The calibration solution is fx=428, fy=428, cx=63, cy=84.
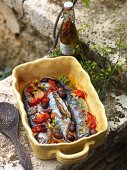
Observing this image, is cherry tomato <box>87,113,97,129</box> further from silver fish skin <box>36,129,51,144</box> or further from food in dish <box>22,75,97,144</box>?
silver fish skin <box>36,129,51,144</box>

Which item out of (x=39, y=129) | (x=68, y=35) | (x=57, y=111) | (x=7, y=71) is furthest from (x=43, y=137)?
(x=7, y=71)

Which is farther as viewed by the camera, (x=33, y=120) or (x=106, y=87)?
(x=106, y=87)

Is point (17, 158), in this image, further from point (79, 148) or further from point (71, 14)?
point (71, 14)

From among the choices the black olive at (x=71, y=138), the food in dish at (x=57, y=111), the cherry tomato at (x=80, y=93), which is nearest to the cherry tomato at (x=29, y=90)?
the food in dish at (x=57, y=111)

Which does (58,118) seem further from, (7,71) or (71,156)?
(7,71)

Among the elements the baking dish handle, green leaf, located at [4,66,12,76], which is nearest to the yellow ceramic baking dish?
the baking dish handle

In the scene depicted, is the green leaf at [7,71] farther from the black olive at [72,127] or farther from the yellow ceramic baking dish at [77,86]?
the black olive at [72,127]

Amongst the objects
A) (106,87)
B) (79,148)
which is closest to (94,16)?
(106,87)
